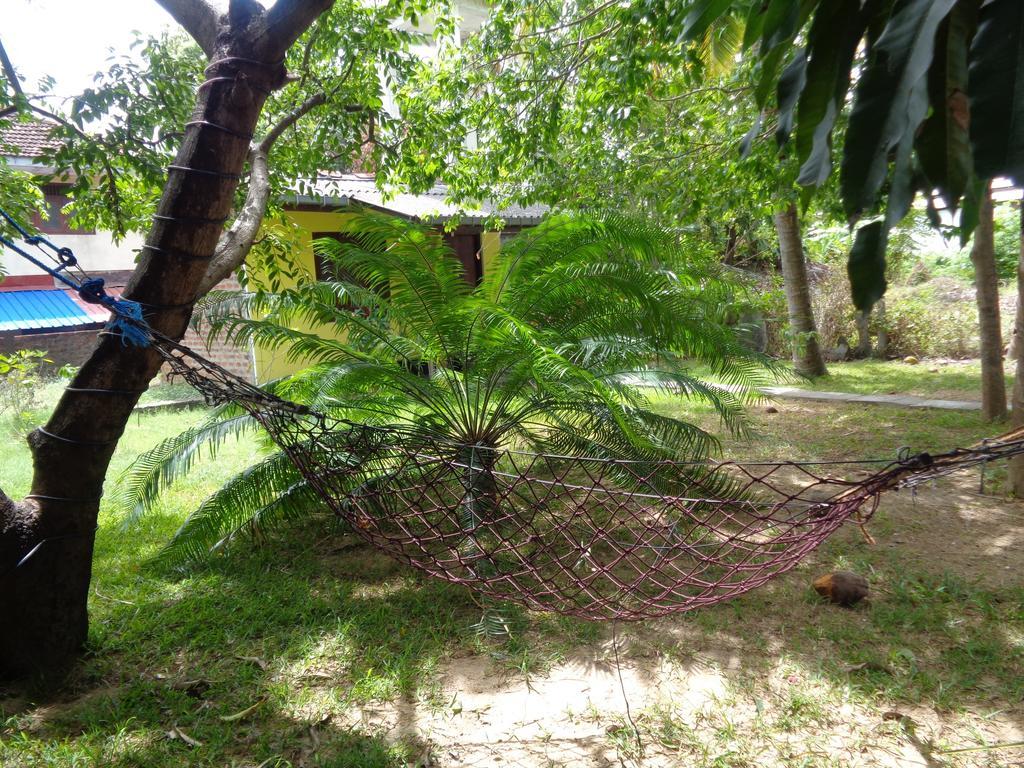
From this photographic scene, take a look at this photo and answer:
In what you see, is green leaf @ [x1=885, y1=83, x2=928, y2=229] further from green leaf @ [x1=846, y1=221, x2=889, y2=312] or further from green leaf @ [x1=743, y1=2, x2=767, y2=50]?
green leaf @ [x1=743, y1=2, x2=767, y2=50]

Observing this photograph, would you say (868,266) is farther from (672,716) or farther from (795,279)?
(795,279)

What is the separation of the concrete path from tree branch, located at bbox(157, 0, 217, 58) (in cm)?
633

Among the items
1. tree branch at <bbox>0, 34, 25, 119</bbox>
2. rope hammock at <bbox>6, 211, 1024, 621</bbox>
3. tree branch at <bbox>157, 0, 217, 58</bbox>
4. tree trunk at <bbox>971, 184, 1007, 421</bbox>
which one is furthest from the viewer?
tree trunk at <bbox>971, 184, 1007, 421</bbox>

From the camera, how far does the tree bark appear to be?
7.83 feet

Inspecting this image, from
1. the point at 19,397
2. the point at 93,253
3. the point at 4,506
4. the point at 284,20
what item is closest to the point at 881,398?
the point at 284,20

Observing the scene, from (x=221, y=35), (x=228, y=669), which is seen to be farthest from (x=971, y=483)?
(x=221, y=35)

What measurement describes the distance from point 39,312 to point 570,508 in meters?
8.26

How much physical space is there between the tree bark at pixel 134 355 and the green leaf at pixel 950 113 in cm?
214

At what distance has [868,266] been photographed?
89cm

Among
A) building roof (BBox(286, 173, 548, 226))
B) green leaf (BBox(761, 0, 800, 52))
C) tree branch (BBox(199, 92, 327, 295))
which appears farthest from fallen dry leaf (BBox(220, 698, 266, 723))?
building roof (BBox(286, 173, 548, 226))

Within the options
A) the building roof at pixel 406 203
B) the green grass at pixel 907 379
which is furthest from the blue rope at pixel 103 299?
the green grass at pixel 907 379

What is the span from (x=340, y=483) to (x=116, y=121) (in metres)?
2.34

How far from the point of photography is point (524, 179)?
20.3 ft

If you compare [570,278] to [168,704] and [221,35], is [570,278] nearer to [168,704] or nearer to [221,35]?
[221,35]
